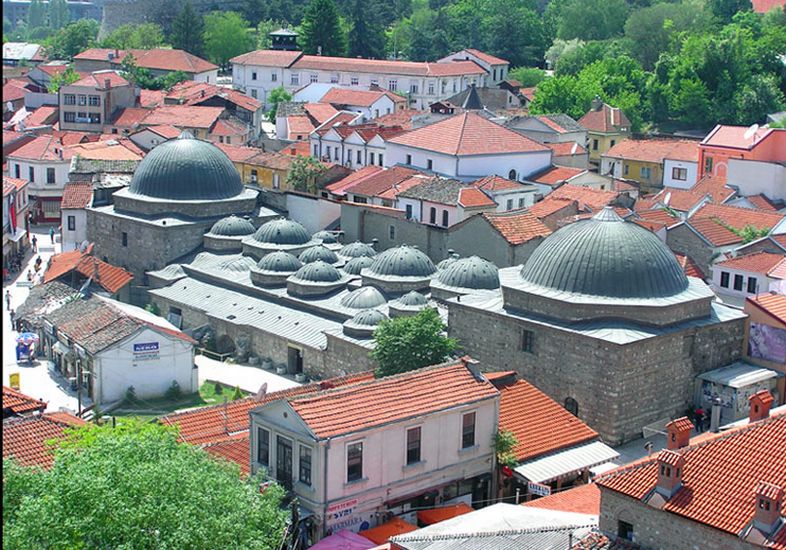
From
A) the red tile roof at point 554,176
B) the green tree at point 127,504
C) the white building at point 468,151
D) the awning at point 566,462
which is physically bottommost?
the awning at point 566,462

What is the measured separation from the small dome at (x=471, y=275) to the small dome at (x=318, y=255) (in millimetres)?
5387

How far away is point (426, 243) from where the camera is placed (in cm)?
4388

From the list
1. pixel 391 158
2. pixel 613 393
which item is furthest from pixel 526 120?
pixel 613 393

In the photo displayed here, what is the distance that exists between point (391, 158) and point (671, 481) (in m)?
37.4

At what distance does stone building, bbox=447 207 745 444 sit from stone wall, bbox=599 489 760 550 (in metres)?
10.8

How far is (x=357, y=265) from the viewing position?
41.6 m

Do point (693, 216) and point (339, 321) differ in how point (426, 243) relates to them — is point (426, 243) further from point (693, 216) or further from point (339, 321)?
point (693, 216)

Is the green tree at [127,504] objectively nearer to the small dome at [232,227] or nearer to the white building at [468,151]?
the small dome at [232,227]

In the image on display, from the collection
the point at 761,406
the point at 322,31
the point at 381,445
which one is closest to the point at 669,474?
the point at 761,406

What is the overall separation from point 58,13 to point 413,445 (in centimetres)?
16525

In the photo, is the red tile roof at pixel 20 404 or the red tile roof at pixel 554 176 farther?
the red tile roof at pixel 554 176

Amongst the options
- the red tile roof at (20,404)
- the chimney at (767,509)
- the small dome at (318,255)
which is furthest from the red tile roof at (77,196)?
the chimney at (767,509)

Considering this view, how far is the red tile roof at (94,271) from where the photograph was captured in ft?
145

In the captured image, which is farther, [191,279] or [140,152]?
[140,152]
